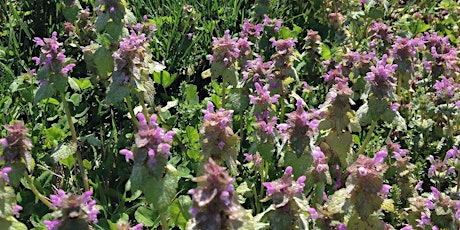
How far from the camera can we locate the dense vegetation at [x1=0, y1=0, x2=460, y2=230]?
1.86 meters

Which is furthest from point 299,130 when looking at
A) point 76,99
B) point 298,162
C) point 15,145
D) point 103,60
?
point 76,99

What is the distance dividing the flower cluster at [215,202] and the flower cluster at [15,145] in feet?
2.85

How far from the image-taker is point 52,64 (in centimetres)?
236

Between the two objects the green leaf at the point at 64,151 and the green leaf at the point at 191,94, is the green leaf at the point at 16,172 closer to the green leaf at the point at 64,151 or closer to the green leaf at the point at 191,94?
the green leaf at the point at 64,151

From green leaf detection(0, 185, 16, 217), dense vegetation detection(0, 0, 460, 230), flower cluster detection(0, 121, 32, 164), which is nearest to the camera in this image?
green leaf detection(0, 185, 16, 217)

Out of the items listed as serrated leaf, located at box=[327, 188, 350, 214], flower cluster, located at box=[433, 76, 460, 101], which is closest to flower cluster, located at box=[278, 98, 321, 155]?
serrated leaf, located at box=[327, 188, 350, 214]

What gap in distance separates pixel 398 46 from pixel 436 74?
1.69ft

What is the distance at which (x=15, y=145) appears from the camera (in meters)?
2.10

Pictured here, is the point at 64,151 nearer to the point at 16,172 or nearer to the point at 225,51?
the point at 16,172

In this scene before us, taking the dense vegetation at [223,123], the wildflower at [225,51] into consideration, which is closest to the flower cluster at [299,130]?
the dense vegetation at [223,123]

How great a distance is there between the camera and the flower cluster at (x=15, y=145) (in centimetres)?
208

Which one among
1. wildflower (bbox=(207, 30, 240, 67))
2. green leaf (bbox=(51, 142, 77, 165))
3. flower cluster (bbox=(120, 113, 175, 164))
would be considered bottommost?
green leaf (bbox=(51, 142, 77, 165))

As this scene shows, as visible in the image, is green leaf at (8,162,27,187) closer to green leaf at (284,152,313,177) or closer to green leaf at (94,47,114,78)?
green leaf at (94,47,114,78)

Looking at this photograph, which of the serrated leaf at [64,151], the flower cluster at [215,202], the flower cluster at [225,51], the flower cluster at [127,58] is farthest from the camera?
the flower cluster at [225,51]
